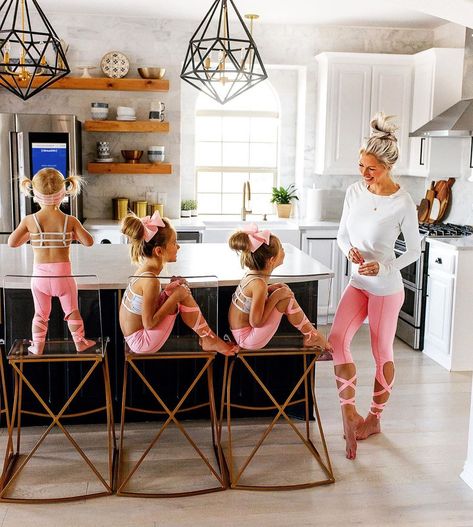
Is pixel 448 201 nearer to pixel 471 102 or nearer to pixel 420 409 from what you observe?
pixel 471 102

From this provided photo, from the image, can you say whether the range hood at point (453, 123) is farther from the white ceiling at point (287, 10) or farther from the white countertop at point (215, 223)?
the white countertop at point (215, 223)

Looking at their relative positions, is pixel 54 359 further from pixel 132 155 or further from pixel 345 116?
pixel 345 116

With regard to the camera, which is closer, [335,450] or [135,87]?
[335,450]

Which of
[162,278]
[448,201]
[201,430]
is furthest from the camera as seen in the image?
[448,201]

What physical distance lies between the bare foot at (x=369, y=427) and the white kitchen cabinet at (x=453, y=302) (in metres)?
1.38

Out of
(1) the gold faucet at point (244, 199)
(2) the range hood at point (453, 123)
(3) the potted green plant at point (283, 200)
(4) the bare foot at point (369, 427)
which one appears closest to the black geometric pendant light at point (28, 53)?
(1) the gold faucet at point (244, 199)

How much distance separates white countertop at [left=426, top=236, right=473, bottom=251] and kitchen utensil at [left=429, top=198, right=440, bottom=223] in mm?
837

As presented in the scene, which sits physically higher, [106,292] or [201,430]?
[106,292]

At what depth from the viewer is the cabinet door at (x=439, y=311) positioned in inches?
188

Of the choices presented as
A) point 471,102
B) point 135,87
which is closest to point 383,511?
point 471,102

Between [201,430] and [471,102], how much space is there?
336 centimetres

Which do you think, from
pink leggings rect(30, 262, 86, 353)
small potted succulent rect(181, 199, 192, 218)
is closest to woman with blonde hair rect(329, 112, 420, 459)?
pink leggings rect(30, 262, 86, 353)

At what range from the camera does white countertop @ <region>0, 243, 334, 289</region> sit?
11.1 ft

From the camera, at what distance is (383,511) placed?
2.82 m
